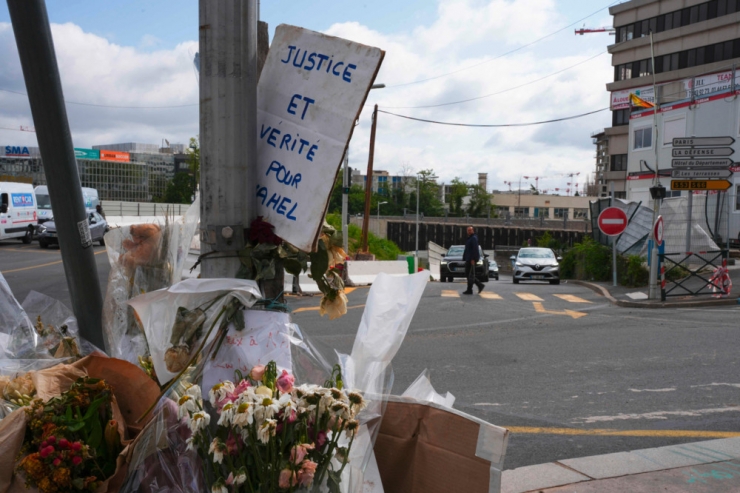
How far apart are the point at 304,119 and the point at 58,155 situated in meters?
1.34

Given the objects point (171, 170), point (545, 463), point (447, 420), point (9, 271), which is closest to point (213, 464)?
point (447, 420)

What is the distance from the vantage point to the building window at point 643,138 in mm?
37281

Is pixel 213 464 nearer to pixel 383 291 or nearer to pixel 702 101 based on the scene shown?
pixel 383 291

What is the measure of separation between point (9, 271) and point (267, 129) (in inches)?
766

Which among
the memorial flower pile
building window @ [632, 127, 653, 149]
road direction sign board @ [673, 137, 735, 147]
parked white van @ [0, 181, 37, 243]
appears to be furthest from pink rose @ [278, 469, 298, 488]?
building window @ [632, 127, 653, 149]

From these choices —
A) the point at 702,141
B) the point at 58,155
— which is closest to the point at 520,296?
the point at 702,141

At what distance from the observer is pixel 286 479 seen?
2.01 meters

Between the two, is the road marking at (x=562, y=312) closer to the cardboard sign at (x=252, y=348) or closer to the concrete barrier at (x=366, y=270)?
the concrete barrier at (x=366, y=270)

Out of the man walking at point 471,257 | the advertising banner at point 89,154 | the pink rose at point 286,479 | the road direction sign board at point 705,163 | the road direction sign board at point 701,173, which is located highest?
the advertising banner at point 89,154

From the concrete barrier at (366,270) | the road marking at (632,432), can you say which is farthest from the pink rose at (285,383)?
the concrete barrier at (366,270)

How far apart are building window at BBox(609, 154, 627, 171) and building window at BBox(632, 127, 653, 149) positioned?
3241 centimetres

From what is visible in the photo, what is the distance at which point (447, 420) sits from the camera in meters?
2.43

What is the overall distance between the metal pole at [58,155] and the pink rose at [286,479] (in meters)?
1.69

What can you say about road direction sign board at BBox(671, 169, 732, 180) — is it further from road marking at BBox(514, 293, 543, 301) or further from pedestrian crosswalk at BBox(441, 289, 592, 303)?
road marking at BBox(514, 293, 543, 301)
